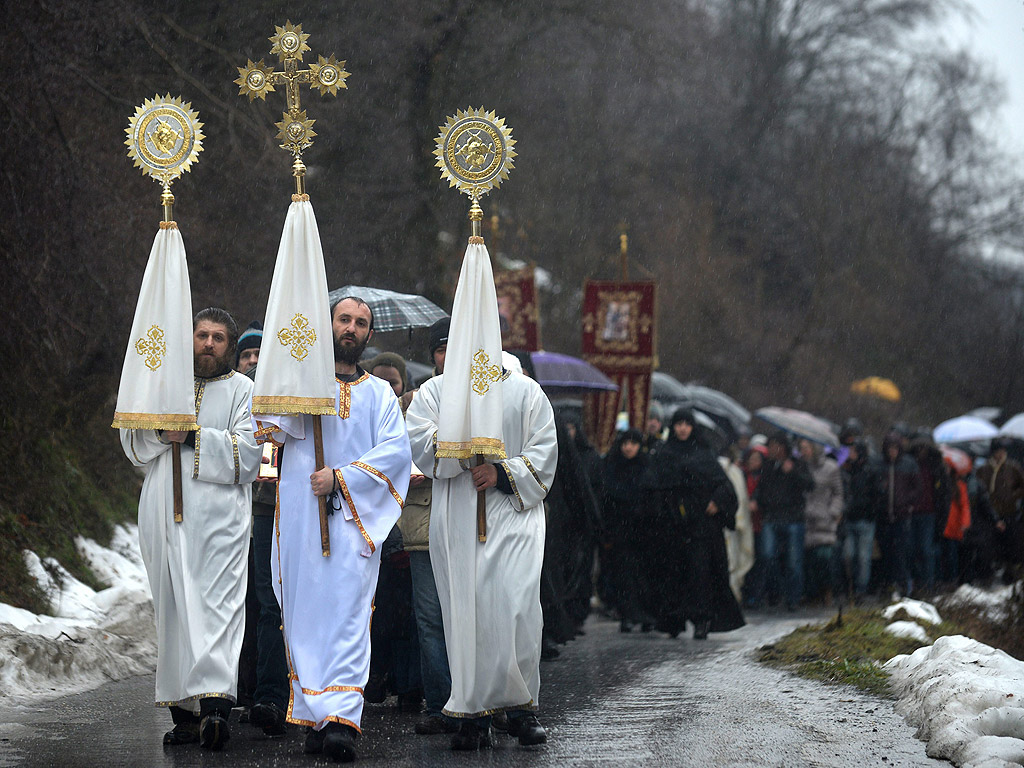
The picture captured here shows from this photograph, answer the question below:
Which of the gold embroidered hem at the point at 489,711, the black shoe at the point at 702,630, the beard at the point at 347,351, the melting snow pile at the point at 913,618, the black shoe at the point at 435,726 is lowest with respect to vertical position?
the black shoe at the point at 702,630

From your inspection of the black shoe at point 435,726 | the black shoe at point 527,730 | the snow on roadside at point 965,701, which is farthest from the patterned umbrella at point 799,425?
the black shoe at point 527,730

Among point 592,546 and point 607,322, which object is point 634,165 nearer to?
point 607,322

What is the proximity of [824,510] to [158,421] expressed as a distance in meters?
10.9

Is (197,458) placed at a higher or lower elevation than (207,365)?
lower

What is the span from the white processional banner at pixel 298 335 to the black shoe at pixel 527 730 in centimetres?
172

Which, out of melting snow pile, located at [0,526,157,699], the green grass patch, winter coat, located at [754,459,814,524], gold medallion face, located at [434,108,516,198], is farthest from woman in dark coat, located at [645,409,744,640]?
gold medallion face, located at [434,108,516,198]

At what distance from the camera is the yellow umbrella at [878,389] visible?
34.2m

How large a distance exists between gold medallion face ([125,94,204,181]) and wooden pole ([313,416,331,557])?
59.2 inches

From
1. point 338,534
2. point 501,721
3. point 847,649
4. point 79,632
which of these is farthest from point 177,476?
point 847,649

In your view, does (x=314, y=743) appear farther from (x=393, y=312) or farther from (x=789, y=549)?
(x=789, y=549)

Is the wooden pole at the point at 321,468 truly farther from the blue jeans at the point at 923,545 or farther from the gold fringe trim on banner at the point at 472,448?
the blue jeans at the point at 923,545

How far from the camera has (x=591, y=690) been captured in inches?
370

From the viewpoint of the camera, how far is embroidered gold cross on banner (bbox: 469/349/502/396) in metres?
7.48

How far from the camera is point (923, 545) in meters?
17.5
